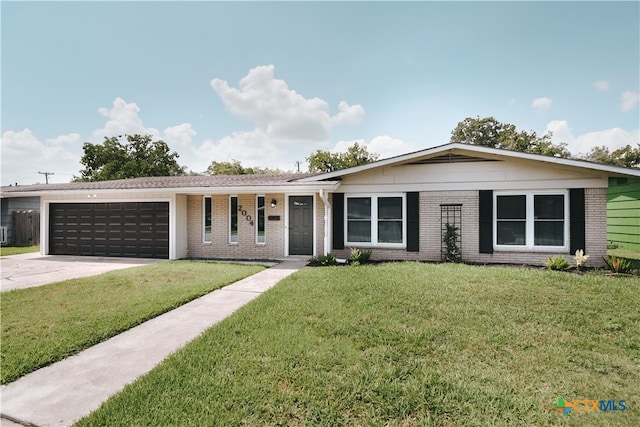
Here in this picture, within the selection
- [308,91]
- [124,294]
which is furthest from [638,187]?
[124,294]

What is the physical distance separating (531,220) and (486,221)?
122 centimetres

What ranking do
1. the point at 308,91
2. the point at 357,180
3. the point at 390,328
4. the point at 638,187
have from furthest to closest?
1. the point at 308,91
2. the point at 638,187
3. the point at 357,180
4. the point at 390,328

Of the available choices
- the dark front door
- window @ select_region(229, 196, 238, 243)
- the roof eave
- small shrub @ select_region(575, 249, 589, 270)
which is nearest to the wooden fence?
the roof eave

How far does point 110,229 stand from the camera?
11.2 m

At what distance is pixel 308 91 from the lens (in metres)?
15.6

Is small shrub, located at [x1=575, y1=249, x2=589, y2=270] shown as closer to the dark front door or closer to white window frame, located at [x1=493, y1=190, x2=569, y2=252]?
white window frame, located at [x1=493, y1=190, x2=569, y2=252]

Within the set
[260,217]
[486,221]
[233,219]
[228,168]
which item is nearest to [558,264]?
[486,221]

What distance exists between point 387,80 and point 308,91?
429 cm

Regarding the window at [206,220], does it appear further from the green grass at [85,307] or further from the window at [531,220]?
the window at [531,220]

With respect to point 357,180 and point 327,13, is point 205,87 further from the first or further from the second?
point 357,180

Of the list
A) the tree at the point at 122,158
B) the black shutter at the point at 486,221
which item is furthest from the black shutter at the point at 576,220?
the tree at the point at 122,158

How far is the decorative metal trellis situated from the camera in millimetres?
8781

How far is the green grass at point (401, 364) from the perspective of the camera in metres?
2.30

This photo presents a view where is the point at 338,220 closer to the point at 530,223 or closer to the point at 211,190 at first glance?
the point at 211,190
